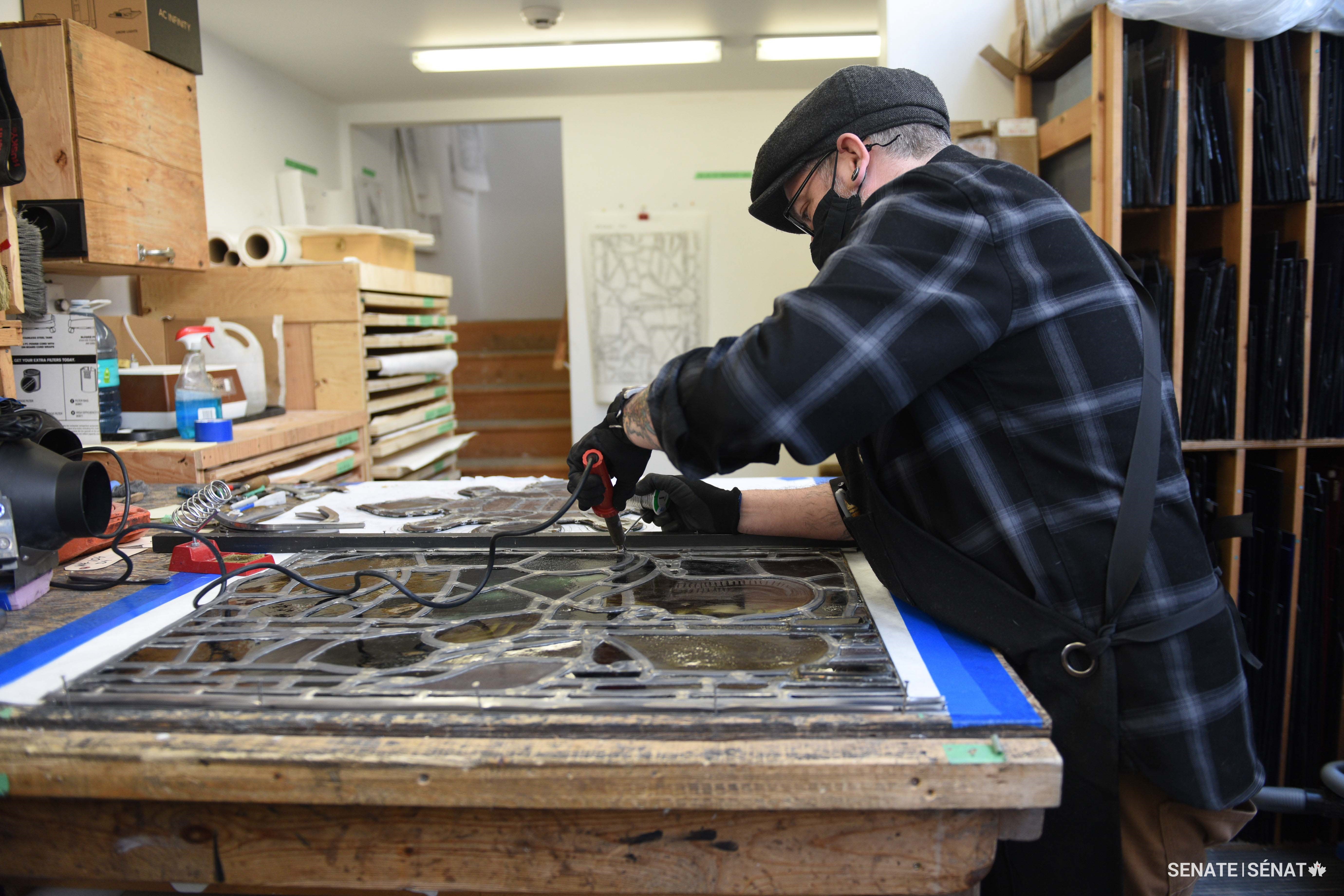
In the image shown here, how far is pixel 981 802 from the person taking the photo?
0.79 meters

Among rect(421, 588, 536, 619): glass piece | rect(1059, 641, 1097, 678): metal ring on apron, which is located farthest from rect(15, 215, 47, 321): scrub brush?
rect(1059, 641, 1097, 678): metal ring on apron

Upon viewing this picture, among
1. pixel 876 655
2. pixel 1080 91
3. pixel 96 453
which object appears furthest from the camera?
pixel 1080 91

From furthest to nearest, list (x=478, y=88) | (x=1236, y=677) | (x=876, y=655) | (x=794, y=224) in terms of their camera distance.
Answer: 1. (x=478, y=88)
2. (x=794, y=224)
3. (x=1236, y=677)
4. (x=876, y=655)

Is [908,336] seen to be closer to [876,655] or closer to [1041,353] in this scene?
[1041,353]

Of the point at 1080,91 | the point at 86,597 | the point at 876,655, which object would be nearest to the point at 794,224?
the point at 876,655

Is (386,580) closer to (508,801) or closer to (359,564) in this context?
(359,564)

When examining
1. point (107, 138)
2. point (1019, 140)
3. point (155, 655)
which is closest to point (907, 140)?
point (155, 655)

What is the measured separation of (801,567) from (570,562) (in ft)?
1.26

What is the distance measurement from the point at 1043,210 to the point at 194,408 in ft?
7.79

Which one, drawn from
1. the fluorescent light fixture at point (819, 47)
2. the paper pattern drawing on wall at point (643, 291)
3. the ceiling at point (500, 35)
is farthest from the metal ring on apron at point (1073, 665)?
the paper pattern drawing on wall at point (643, 291)

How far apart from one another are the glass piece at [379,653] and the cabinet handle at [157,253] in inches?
89.9

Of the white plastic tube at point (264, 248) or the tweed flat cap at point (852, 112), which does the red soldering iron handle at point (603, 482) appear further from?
the white plastic tube at point (264, 248)

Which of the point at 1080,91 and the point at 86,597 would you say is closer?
the point at 86,597

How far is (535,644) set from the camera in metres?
1.03
